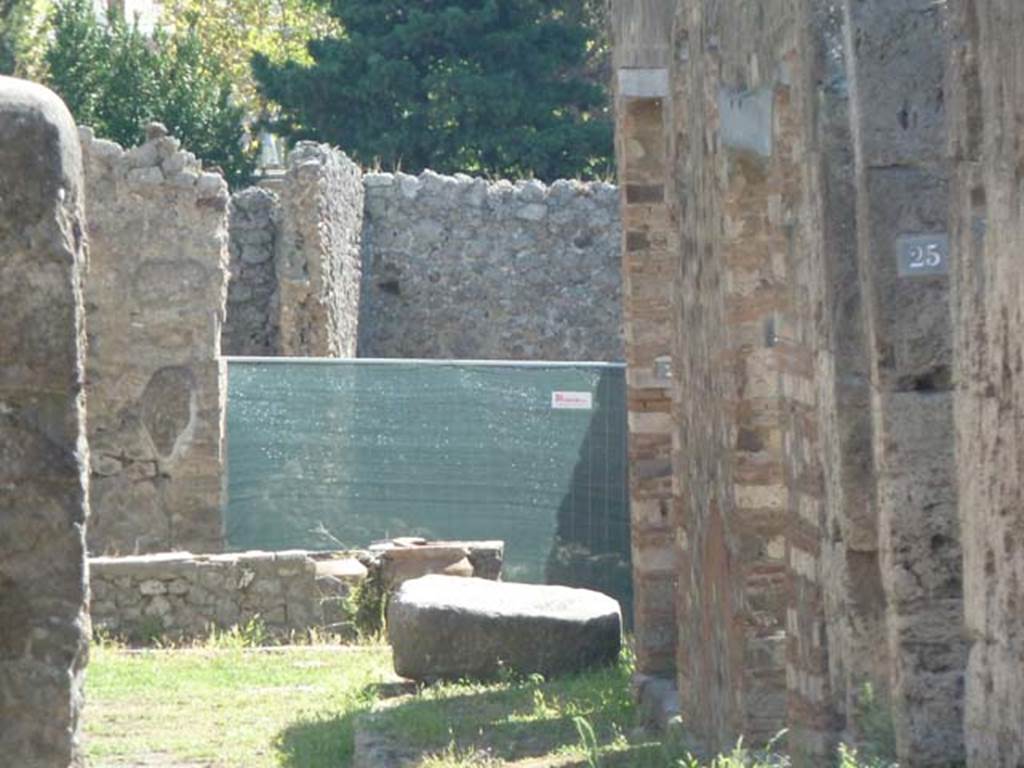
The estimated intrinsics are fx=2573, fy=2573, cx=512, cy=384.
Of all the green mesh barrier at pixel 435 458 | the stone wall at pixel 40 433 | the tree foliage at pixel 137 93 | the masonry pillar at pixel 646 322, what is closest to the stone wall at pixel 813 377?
the masonry pillar at pixel 646 322

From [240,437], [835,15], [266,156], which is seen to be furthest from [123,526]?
[266,156]

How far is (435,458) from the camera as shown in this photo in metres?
15.1

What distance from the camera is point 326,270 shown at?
58.0 ft

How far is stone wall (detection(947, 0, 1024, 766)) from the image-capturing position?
4480 millimetres

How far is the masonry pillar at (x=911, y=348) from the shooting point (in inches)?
225

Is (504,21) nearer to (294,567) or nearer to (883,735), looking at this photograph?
(294,567)

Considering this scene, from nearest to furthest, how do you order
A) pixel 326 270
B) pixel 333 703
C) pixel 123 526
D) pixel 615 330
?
pixel 333 703
pixel 123 526
pixel 326 270
pixel 615 330

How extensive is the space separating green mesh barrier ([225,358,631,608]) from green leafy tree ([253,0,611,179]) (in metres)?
11.3

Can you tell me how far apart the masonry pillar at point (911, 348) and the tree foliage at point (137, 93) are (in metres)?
21.2

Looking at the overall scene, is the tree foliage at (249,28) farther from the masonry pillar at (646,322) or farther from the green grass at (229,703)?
the masonry pillar at (646,322)

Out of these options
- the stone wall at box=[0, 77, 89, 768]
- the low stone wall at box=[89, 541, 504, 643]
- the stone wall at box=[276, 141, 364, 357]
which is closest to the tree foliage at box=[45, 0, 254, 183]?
the stone wall at box=[276, 141, 364, 357]

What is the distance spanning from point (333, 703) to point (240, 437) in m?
4.56

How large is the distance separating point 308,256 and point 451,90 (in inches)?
362

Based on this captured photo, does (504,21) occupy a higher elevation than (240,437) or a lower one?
higher
